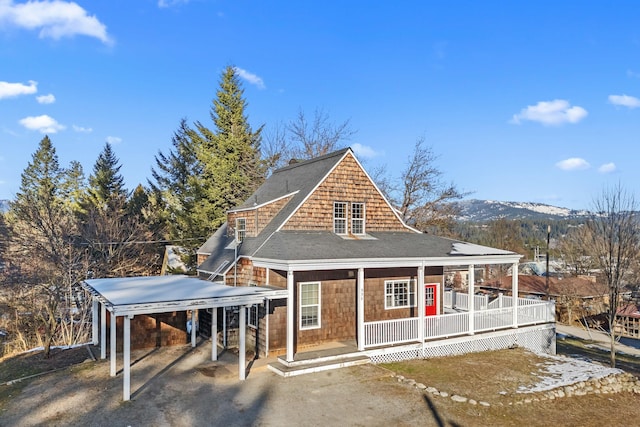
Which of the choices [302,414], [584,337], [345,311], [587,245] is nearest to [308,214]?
[345,311]

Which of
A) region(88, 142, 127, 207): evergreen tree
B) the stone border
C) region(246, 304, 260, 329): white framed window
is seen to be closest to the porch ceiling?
region(246, 304, 260, 329): white framed window

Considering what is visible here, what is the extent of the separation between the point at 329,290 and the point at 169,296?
5.55 m

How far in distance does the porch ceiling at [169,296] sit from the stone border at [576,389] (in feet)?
15.5

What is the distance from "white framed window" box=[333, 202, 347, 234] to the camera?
1673 cm

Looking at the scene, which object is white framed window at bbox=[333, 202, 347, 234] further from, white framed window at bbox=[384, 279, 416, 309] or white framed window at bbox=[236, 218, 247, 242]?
white framed window at bbox=[236, 218, 247, 242]

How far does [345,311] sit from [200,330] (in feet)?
19.9

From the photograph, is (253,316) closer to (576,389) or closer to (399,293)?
(399,293)

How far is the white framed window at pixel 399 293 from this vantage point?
16125 mm

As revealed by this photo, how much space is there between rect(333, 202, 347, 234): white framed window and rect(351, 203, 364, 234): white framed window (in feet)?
A: 1.12

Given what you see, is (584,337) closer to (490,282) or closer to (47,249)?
(490,282)

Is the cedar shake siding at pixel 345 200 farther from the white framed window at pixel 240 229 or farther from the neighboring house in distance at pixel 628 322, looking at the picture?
the neighboring house in distance at pixel 628 322

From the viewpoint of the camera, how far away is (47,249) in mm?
21312

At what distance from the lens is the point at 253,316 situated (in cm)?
→ 1441

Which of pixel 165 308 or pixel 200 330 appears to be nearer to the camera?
pixel 165 308
